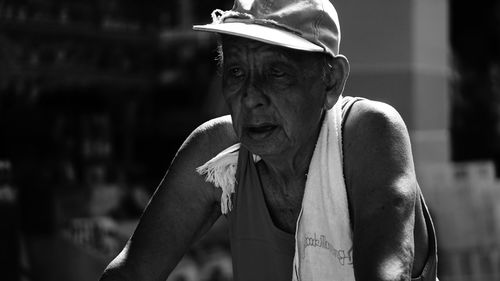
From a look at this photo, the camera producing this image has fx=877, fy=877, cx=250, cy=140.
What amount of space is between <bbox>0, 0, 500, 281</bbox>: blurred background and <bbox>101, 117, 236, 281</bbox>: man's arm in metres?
3.17

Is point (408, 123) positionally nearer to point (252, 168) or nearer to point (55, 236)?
point (55, 236)

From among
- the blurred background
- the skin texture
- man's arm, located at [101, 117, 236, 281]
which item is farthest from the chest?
the blurred background

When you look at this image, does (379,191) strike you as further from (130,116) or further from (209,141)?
(130,116)

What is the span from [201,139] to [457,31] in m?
8.95

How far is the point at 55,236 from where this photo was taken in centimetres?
591

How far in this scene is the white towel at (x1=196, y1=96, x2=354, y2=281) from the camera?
196 cm

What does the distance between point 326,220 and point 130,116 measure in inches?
211

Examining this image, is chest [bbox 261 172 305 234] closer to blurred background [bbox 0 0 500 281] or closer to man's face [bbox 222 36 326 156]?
man's face [bbox 222 36 326 156]

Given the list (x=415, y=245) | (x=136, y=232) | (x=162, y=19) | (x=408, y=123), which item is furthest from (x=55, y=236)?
(x=415, y=245)

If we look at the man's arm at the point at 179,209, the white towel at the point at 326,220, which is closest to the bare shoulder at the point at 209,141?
the man's arm at the point at 179,209

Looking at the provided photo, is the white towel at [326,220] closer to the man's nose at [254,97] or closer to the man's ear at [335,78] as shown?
the man's ear at [335,78]

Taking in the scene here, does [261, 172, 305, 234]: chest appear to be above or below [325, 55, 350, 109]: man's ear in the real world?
below

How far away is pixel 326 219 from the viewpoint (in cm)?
197

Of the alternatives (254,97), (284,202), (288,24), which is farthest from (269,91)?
(284,202)
